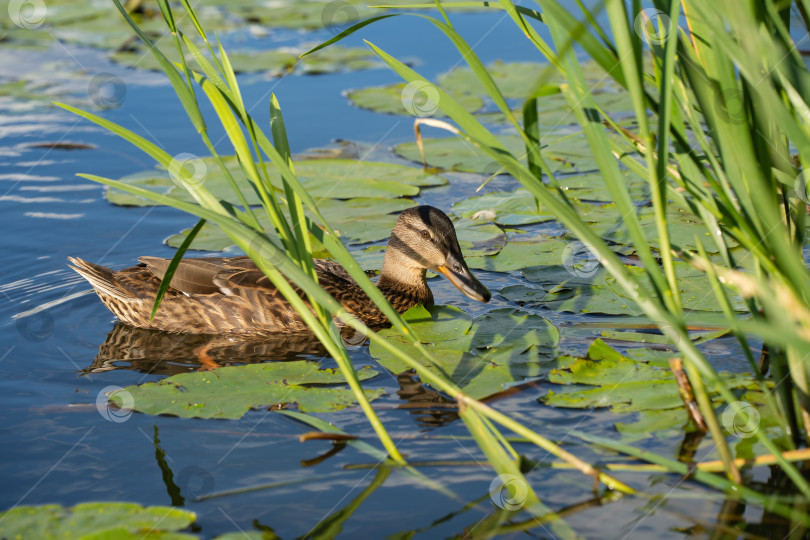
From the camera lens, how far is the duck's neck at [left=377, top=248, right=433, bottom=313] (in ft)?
19.6

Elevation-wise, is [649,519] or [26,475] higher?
[26,475]

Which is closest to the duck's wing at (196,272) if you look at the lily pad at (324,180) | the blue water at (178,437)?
the blue water at (178,437)

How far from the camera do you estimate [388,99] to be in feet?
32.5

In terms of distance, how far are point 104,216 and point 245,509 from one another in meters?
4.70

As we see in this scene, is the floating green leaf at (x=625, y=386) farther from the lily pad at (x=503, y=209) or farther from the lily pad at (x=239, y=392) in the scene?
the lily pad at (x=503, y=209)

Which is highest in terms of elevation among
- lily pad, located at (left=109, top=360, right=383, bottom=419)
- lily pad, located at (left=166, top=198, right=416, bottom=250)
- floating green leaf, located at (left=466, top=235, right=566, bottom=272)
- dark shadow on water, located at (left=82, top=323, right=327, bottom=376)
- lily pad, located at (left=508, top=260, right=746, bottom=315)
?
lily pad, located at (left=166, top=198, right=416, bottom=250)

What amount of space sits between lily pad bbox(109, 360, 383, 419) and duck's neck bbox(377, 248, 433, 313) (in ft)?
4.91

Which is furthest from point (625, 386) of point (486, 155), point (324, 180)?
point (486, 155)

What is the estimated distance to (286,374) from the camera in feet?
14.5

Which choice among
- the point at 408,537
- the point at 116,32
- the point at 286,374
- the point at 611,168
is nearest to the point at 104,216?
the point at 286,374

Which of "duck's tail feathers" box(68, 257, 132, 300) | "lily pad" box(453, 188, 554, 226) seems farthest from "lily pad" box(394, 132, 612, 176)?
"duck's tail feathers" box(68, 257, 132, 300)

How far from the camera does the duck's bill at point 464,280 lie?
5.43 meters

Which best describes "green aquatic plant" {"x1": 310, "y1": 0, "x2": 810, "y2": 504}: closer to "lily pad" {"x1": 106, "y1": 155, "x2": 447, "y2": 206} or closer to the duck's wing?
the duck's wing

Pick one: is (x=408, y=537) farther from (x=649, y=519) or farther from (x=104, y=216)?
(x=104, y=216)
